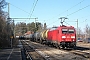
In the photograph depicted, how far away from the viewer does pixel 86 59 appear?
18.7 m

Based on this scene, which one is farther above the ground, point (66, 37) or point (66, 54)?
point (66, 37)

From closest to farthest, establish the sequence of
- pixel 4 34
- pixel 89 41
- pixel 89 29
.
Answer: pixel 4 34 < pixel 89 41 < pixel 89 29

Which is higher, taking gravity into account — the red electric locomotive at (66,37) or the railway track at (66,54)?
the red electric locomotive at (66,37)

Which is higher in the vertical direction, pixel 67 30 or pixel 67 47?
pixel 67 30

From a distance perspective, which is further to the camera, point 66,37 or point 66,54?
point 66,37

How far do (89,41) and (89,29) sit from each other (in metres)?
36.6

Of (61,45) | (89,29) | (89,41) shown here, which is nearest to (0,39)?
(61,45)

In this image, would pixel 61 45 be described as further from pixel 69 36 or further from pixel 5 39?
pixel 5 39

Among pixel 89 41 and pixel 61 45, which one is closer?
pixel 61 45

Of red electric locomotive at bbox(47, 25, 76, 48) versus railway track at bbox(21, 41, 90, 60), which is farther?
red electric locomotive at bbox(47, 25, 76, 48)

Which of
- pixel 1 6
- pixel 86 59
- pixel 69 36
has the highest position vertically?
pixel 1 6

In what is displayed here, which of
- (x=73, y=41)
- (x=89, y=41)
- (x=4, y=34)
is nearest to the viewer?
(x=73, y=41)

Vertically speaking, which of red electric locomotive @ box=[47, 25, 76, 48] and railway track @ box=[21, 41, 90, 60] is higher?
red electric locomotive @ box=[47, 25, 76, 48]

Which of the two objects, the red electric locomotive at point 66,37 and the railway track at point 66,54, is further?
the red electric locomotive at point 66,37
